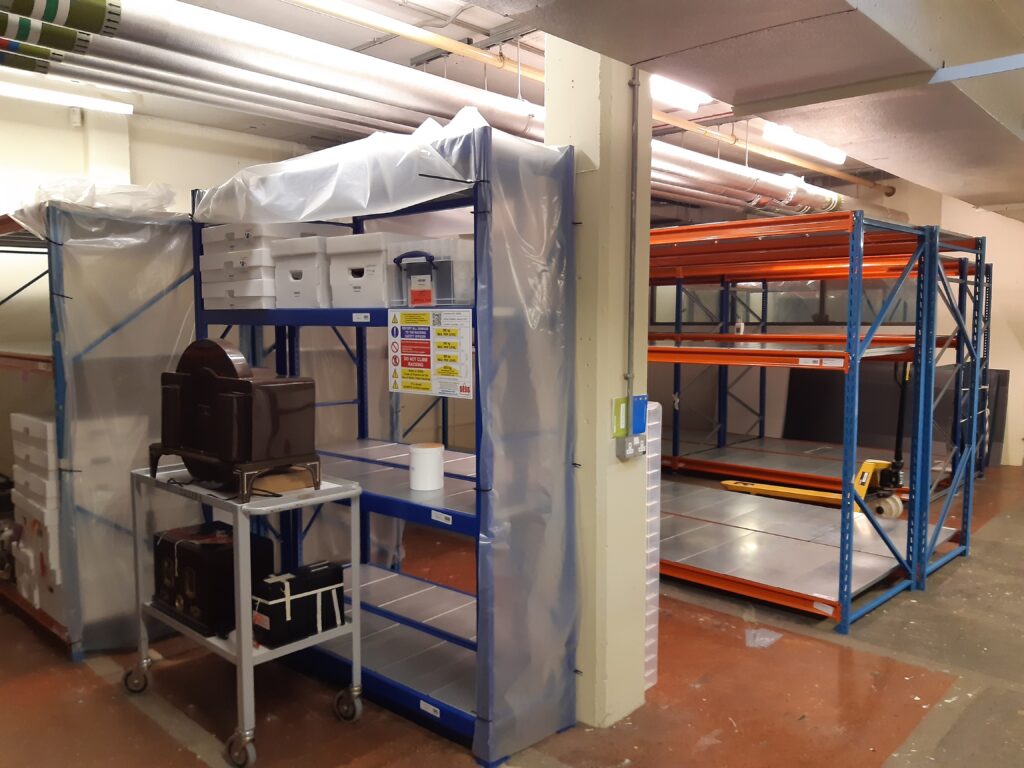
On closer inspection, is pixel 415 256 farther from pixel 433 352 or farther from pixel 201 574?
pixel 201 574

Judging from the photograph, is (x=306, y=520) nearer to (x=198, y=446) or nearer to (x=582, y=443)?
(x=198, y=446)

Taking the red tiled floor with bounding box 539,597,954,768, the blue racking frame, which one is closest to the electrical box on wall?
the blue racking frame

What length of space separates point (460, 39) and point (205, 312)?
2.46 m

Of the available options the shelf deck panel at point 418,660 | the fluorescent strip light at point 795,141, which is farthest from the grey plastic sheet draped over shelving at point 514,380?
the fluorescent strip light at point 795,141

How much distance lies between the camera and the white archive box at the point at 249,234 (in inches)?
132

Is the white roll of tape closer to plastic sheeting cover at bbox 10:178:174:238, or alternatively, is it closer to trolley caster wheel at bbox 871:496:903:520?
plastic sheeting cover at bbox 10:178:174:238

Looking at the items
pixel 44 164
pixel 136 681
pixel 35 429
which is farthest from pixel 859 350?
pixel 44 164

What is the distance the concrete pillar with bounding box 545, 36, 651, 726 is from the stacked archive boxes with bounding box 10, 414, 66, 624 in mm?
2531

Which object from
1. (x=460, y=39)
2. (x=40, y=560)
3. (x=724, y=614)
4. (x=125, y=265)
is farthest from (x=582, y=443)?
(x=460, y=39)

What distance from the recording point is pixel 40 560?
12.4ft

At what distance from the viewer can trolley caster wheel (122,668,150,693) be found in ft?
10.7

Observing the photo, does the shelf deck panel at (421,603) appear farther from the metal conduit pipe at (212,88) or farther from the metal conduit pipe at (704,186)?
the metal conduit pipe at (704,186)

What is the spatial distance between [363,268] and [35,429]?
2.00 meters

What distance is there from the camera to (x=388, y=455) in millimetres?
3770
